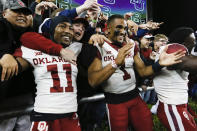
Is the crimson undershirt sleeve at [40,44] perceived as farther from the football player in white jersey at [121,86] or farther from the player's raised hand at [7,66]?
the football player in white jersey at [121,86]

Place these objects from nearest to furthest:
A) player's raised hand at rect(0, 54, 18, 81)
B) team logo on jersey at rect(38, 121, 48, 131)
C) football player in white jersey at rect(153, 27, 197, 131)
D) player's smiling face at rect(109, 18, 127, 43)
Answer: player's raised hand at rect(0, 54, 18, 81) < team logo on jersey at rect(38, 121, 48, 131) < football player in white jersey at rect(153, 27, 197, 131) < player's smiling face at rect(109, 18, 127, 43)

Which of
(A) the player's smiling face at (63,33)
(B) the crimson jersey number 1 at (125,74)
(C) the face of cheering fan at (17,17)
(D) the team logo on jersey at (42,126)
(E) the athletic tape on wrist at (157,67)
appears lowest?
(D) the team logo on jersey at (42,126)

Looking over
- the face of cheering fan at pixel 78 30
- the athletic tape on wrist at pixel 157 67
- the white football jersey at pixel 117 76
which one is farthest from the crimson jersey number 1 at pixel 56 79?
the athletic tape on wrist at pixel 157 67

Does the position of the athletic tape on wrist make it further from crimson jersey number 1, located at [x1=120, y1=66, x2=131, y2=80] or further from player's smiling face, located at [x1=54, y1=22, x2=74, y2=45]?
player's smiling face, located at [x1=54, y1=22, x2=74, y2=45]

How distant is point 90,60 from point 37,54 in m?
0.55

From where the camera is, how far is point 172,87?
2057 mm

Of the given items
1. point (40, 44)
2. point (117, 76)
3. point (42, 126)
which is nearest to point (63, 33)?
point (40, 44)

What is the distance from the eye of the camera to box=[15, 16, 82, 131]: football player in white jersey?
1.62m

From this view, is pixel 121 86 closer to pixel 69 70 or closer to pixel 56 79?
pixel 69 70

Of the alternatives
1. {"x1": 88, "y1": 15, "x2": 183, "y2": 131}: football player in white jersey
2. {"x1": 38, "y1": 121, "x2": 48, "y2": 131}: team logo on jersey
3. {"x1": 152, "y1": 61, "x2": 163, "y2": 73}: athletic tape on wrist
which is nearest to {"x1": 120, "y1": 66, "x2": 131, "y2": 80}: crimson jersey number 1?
{"x1": 88, "y1": 15, "x2": 183, "y2": 131}: football player in white jersey

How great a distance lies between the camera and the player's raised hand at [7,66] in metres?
1.44

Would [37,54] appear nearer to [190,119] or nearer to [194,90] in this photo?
[190,119]

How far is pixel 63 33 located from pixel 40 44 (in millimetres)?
282

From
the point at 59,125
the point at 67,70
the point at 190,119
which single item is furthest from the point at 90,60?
the point at 190,119
